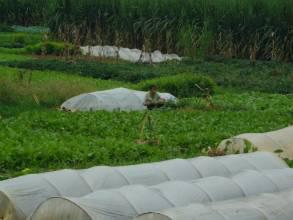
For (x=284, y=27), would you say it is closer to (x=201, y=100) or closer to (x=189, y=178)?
(x=201, y=100)

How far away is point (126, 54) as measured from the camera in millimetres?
27875

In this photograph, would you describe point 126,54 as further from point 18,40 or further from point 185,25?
point 18,40

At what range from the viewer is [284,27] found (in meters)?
26.9

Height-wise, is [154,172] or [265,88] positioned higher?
[154,172]

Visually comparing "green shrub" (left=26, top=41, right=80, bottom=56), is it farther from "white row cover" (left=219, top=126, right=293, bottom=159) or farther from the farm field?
"white row cover" (left=219, top=126, right=293, bottom=159)

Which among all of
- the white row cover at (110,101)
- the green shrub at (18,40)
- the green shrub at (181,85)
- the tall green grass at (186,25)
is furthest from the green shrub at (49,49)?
the white row cover at (110,101)

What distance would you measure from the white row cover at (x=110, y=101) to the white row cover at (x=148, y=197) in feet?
25.4

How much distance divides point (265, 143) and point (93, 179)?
3.99m

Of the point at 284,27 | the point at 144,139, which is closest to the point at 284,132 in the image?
the point at 144,139

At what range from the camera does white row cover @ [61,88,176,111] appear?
1684 centimetres

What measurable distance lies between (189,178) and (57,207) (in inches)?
87.6

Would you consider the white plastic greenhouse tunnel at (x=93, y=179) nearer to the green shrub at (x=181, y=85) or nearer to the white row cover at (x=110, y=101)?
the white row cover at (x=110, y=101)

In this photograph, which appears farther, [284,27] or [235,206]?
[284,27]

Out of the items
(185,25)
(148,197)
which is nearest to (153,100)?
(148,197)
